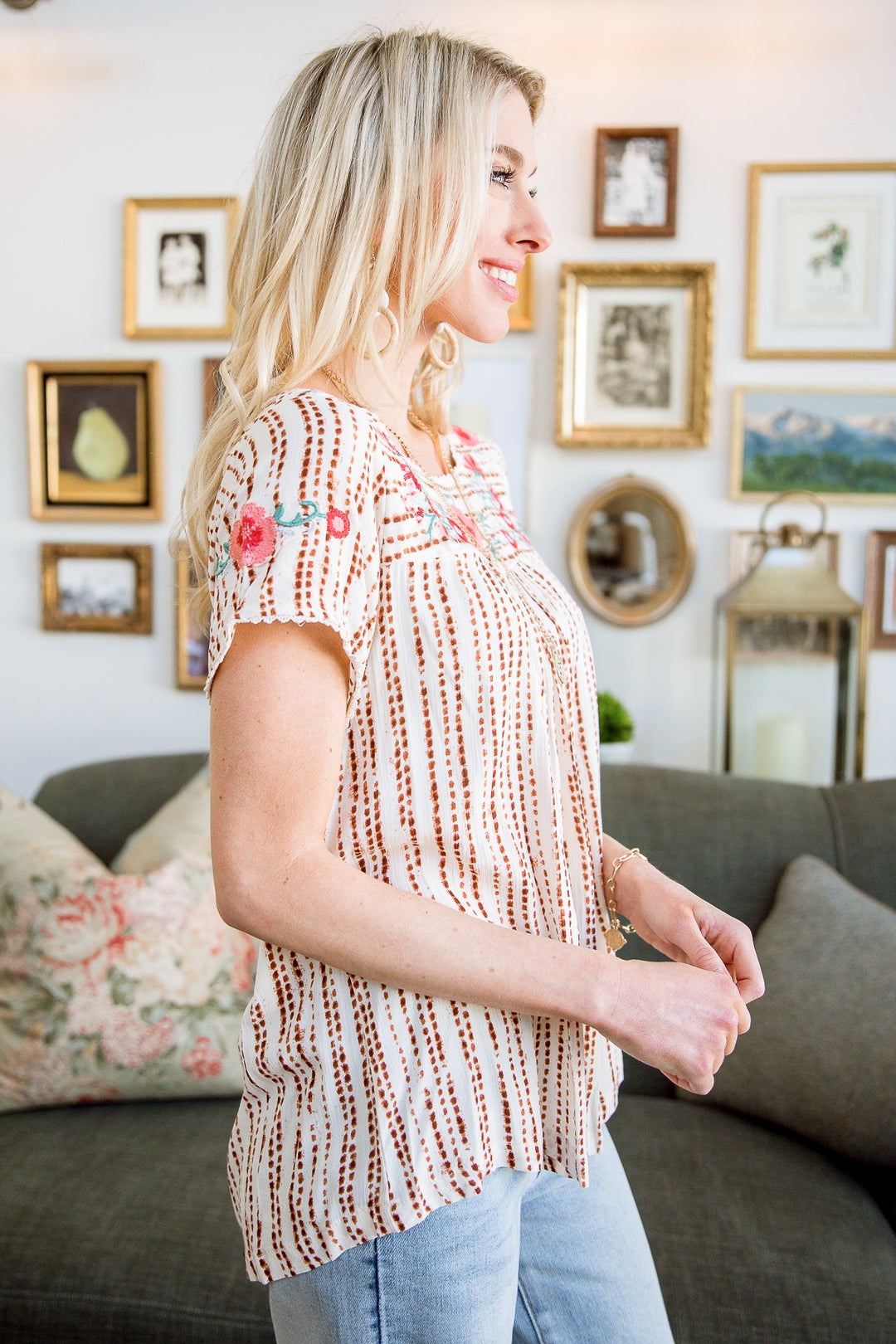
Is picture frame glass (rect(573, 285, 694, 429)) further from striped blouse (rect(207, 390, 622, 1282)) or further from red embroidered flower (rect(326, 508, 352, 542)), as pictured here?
red embroidered flower (rect(326, 508, 352, 542))

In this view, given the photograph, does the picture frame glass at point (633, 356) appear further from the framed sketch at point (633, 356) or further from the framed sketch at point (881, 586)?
the framed sketch at point (881, 586)

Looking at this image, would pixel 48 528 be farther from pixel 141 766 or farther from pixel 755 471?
pixel 755 471

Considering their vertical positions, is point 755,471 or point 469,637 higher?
point 755,471

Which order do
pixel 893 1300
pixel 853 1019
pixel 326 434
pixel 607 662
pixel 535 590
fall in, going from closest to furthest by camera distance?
pixel 326 434
pixel 535 590
pixel 893 1300
pixel 853 1019
pixel 607 662

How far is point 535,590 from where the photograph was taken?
0.93 meters

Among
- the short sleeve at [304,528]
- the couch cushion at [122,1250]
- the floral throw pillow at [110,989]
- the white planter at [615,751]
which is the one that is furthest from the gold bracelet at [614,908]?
the white planter at [615,751]

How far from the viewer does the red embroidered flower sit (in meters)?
0.70

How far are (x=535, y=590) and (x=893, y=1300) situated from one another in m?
1.01

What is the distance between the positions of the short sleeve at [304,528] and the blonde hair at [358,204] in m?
0.09

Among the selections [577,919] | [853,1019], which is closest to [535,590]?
[577,919]

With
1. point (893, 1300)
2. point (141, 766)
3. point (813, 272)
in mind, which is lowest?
point (893, 1300)

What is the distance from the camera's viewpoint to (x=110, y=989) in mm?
1708

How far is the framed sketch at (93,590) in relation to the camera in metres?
2.43

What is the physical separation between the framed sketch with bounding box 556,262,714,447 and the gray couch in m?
0.86
